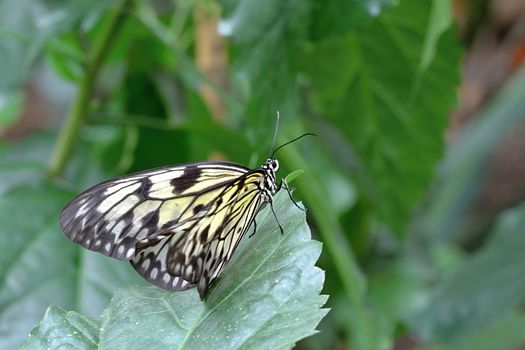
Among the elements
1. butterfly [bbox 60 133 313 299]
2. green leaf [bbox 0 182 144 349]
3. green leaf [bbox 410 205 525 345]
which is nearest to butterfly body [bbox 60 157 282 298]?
butterfly [bbox 60 133 313 299]

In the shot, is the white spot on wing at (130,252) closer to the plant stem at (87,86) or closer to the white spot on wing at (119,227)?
the white spot on wing at (119,227)

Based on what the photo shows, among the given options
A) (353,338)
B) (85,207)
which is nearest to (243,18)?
(85,207)

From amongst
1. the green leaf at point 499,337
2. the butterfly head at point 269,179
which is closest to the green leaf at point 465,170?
the green leaf at point 499,337

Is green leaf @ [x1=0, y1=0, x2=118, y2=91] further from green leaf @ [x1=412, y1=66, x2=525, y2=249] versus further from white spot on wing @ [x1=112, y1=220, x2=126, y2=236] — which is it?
green leaf @ [x1=412, y1=66, x2=525, y2=249]

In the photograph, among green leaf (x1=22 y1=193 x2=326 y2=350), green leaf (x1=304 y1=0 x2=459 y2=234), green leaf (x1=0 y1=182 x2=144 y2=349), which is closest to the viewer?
green leaf (x1=22 y1=193 x2=326 y2=350)

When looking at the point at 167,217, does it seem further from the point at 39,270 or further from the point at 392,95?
the point at 392,95
